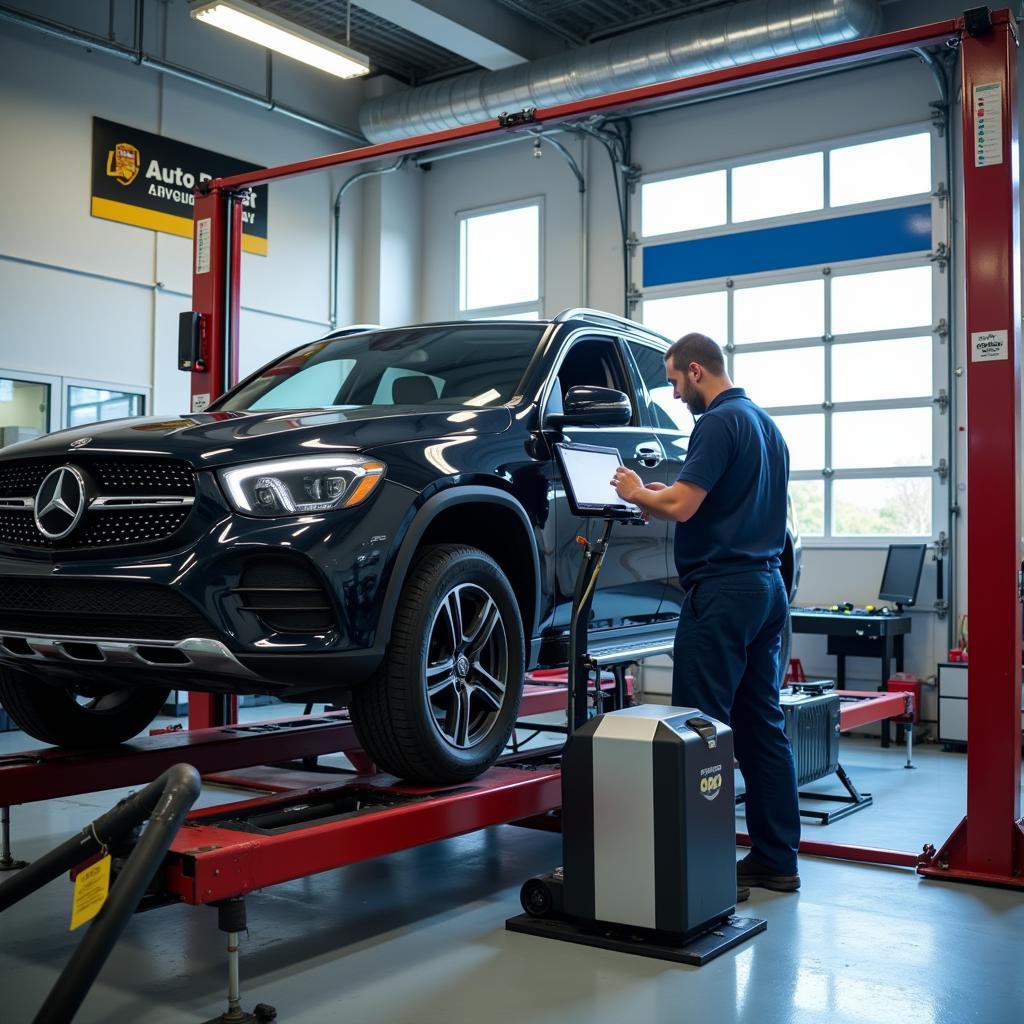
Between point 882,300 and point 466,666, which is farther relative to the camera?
point 882,300

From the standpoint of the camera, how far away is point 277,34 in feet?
26.6

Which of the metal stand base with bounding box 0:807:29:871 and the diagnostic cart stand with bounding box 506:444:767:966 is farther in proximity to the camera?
the metal stand base with bounding box 0:807:29:871

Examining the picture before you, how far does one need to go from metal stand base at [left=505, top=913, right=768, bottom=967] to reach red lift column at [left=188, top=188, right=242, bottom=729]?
3439 millimetres

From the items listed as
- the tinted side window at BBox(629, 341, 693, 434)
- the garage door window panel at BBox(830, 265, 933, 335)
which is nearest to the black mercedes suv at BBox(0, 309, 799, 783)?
the tinted side window at BBox(629, 341, 693, 434)

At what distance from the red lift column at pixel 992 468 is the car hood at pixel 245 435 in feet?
5.93

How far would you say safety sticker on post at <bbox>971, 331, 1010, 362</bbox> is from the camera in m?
4.06

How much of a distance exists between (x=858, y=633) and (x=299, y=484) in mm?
5999

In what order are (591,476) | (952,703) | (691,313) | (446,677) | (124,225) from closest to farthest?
(446,677) → (591,476) → (952,703) → (124,225) → (691,313)

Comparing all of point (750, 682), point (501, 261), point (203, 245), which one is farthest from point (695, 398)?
point (501, 261)

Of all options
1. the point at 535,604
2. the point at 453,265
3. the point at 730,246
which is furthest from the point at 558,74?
the point at 535,604

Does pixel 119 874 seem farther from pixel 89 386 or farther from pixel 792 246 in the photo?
pixel 792 246

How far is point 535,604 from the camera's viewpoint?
392cm

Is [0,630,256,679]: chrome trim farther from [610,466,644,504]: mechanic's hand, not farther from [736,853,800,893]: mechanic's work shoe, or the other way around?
[736,853,800,893]: mechanic's work shoe

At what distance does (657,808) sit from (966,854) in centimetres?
154
